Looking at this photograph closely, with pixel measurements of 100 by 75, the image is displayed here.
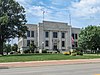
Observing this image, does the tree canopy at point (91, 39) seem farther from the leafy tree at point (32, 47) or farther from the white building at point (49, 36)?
the white building at point (49, 36)

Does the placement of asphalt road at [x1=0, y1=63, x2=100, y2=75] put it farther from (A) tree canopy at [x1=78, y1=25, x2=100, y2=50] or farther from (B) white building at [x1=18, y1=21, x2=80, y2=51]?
(B) white building at [x1=18, y1=21, x2=80, y2=51]

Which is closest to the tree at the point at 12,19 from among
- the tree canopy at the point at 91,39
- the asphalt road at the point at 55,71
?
the tree canopy at the point at 91,39

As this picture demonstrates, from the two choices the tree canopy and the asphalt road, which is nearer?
the asphalt road

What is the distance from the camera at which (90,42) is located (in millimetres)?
→ 79250

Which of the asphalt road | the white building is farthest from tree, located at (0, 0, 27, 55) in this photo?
the asphalt road

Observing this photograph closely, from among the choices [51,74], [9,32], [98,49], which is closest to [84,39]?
[98,49]

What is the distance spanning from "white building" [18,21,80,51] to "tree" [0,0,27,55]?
107 ft

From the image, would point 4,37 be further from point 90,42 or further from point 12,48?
point 12,48

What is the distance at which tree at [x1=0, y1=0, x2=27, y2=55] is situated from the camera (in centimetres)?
5828

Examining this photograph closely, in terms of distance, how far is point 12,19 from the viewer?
193ft

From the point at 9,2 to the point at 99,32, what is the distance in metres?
34.6

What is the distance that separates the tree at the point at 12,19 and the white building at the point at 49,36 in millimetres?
32520

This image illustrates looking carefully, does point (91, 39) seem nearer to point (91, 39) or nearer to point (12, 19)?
point (91, 39)

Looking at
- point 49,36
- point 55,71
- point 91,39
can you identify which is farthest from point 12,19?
point 55,71
